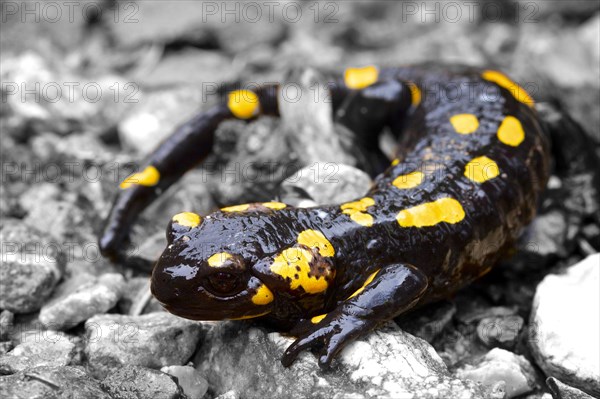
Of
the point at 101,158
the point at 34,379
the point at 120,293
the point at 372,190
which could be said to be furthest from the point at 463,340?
the point at 101,158

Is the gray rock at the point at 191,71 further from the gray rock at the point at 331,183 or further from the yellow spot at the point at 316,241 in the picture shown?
the yellow spot at the point at 316,241

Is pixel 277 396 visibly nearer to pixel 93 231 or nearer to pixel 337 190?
pixel 337 190

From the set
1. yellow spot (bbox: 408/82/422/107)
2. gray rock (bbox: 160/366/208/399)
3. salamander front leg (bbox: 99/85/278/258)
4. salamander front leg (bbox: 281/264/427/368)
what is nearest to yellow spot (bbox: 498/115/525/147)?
yellow spot (bbox: 408/82/422/107)

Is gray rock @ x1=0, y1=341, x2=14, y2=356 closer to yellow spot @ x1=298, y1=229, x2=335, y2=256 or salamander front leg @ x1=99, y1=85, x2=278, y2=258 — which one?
salamander front leg @ x1=99, y1=85, x2=278, y2=258

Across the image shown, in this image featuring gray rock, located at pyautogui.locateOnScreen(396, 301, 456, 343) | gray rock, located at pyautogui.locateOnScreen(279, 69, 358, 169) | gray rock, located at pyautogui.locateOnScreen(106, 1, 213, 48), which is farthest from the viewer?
gray rock, located at pyautogui.locateOnScreen(106, 1, 213, 48)

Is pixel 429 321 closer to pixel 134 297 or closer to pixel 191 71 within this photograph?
pixel 134 297
